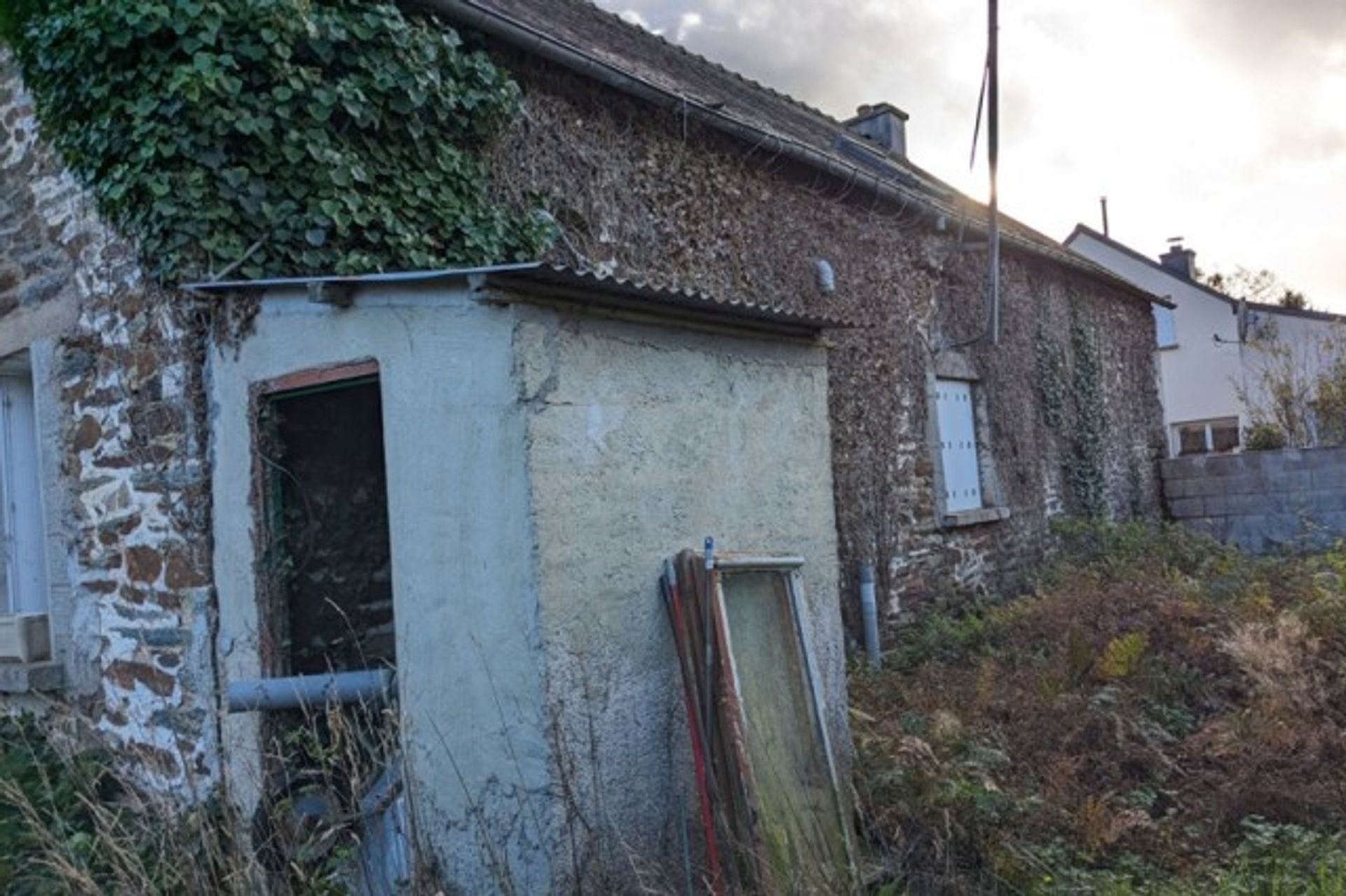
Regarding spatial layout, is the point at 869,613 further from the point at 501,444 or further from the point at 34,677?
the point at 34,677

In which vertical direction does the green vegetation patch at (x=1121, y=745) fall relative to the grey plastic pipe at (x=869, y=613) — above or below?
below

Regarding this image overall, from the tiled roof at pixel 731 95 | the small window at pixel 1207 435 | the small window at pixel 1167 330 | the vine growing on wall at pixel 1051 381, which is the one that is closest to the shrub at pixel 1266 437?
the tiled roof at pixel 731 95

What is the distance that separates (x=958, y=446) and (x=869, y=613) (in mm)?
2982

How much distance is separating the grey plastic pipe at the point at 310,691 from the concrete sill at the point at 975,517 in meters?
7.05

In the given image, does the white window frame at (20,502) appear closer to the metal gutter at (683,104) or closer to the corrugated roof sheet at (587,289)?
the corrugated roof sheet at (587,289)

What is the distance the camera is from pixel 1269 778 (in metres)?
4.91

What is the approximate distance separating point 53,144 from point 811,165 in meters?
5.64

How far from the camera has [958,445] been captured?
10852 millimetres

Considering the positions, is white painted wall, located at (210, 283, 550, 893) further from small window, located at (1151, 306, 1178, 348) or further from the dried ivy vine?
small window, located at (1151, 306, 1178, 348)

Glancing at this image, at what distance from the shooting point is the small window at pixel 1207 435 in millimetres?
26922

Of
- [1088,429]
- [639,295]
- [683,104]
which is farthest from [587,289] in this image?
[1088,429]

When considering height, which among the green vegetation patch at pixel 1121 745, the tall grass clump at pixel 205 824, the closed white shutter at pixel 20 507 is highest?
the closed white shutter at pixel 20 507

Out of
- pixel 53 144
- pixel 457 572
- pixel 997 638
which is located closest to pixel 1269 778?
pixel 997 638

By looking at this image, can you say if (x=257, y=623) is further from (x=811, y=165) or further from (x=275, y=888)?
(x=811, y=165)
